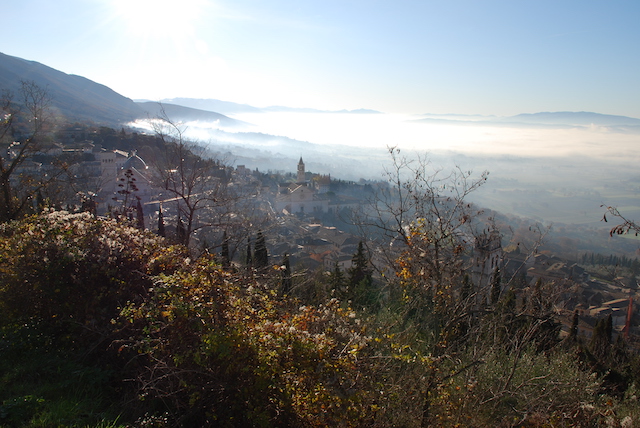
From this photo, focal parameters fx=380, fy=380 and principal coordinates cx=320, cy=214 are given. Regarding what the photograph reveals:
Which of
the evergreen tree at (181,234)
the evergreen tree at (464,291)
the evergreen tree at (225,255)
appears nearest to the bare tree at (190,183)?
the evergreen tree at (181,234)

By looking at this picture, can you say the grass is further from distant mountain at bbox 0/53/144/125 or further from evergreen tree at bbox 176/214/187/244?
distant mountain at bbox 0/53/144/125

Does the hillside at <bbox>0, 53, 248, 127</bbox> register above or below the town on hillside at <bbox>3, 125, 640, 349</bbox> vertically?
above

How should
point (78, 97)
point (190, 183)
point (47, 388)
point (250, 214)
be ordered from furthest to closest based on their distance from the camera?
point (78, 97) → point (250, 214) → point (190, 183) → point (47, 388)

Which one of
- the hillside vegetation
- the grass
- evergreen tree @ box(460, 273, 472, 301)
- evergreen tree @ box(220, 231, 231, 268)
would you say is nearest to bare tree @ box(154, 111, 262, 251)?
evergreen tree @ box(220, 231, 231, 268)

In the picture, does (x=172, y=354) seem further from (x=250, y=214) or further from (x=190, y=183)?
(x=250, y=214)

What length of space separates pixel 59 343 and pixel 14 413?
124 cm

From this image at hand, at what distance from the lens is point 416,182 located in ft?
19.9

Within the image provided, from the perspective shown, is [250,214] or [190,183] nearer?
[190,183]

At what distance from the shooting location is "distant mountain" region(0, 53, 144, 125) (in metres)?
92.4

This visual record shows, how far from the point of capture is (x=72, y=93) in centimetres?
12119

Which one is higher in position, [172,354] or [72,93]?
[72,93]

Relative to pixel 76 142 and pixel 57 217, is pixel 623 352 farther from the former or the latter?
pixel 76 142

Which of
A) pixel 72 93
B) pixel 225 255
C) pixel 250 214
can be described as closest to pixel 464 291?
pixel 225 255

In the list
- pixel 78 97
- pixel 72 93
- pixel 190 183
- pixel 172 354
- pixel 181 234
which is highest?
pixel 72 93
